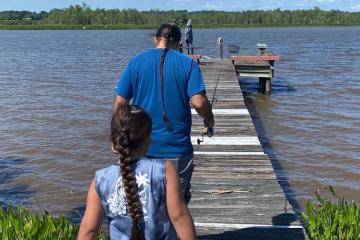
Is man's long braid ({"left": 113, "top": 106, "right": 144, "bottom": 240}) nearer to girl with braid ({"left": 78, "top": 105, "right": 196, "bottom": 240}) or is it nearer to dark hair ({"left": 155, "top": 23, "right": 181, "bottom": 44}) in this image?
girl with braid ({"left": 78, "top": 105, "right": 196, "bottom": 240})

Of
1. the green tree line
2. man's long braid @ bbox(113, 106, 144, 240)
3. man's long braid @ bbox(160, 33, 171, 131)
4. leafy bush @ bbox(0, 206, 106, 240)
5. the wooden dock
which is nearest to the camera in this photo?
man's long braid @ bbox(113, 106, 144, 240)

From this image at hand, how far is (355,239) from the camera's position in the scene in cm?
479

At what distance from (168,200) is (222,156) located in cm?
544

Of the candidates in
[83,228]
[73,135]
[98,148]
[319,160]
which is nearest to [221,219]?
[83,228]

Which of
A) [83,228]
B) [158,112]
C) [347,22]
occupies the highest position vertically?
[158,112]

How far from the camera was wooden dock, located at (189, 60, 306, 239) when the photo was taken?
5.58 meters

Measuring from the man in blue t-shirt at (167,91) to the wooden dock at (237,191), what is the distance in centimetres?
180

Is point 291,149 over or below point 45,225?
below

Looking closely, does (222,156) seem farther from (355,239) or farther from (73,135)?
(73,135)

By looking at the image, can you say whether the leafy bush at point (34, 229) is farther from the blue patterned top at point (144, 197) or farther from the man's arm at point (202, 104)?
the blue patterned top at point (144, 197)

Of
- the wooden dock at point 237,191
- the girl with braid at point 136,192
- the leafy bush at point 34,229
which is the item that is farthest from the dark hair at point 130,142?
the wooden dock at point 237,191

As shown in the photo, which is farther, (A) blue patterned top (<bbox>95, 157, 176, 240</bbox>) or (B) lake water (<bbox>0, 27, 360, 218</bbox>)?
(B) lake water (<bbox>0, 27, 360, 218</bbox>)

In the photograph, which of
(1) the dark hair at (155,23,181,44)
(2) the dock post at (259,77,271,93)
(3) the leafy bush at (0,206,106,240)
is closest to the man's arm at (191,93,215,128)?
(1) the dark hair at (155,23,181,44)

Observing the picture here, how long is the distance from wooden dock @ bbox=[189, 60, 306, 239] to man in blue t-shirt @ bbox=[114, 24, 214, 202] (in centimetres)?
180
